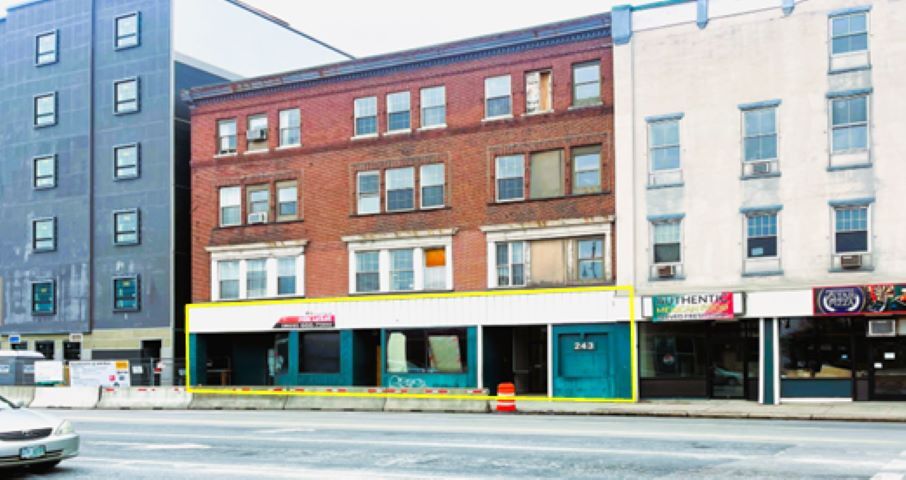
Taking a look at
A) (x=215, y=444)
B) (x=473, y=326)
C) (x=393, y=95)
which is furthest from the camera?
(x=393, y=95)

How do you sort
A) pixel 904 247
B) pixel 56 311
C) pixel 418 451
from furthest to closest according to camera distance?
→ pixel 56 311
pixel 904 247
pixel 418 451

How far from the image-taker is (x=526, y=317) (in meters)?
36.0

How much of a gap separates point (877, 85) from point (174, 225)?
1104 inches

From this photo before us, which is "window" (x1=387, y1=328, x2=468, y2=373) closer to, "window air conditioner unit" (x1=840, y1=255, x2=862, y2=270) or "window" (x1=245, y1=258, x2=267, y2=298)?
"window" (x1=245, y1=258, x2=267, y2=298)

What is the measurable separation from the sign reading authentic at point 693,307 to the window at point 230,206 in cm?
1772

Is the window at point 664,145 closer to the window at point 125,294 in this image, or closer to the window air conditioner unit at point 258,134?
the window air conditioner unit at point 258,134

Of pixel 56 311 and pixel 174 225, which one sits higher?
pixel 174 225

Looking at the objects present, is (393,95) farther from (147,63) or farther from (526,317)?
(147,63)

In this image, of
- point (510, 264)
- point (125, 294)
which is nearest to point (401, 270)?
point (510, 264)

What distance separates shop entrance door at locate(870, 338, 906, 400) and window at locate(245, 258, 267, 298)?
876 inches

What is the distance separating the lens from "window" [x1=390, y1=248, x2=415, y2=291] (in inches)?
1534

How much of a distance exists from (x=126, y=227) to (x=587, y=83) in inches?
860

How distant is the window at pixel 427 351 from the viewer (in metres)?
37.7

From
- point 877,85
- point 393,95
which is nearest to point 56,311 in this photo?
point 393,95
